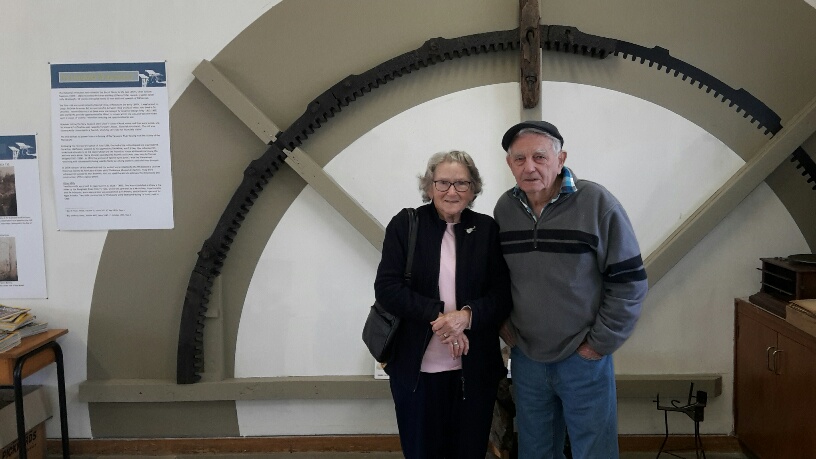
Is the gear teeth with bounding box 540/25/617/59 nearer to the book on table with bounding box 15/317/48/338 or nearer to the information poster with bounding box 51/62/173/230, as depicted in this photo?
the information poster with bounding box 51/62/173/230

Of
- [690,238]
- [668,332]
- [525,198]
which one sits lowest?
[668,332]

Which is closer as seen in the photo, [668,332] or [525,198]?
[525,198]

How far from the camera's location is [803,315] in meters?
1.92

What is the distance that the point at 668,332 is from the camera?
242 centimetres

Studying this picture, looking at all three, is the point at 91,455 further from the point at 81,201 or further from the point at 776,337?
the point at 776,337

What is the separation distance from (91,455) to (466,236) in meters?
2.15

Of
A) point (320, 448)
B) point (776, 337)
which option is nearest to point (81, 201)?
point (320, 448)

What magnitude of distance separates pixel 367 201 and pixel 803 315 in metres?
1.72

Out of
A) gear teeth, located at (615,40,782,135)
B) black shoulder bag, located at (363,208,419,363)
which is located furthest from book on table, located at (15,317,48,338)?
gear teeth, located at (615,40,782,135)

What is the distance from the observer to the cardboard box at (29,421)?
7.27ft

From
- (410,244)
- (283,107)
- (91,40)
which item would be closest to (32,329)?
(91,40)

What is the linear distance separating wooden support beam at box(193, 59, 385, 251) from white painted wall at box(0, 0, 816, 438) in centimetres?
12

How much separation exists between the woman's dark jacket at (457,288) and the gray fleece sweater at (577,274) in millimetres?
71

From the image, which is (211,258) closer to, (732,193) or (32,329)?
(32,329)
